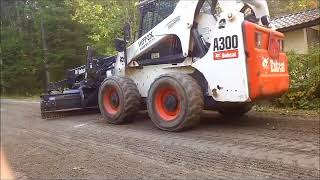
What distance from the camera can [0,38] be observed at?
3073 centimetres

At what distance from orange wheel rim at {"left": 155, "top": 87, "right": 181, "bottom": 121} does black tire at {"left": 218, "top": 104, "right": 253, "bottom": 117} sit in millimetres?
1383

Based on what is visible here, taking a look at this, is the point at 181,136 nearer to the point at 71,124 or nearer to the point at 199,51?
the point at 199,51

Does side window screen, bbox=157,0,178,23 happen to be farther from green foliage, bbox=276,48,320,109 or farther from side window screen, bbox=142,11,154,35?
green foliage, bbox=276,48,320,109

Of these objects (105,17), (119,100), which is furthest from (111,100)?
(105,17)

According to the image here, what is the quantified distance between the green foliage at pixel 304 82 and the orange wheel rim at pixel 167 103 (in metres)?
2.83

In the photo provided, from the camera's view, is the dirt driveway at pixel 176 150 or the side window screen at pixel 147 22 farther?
the side window screen at pixel 147 22

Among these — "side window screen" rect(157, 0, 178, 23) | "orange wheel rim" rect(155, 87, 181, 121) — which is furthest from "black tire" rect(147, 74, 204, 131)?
"side window screen" rect(157, 0, 178, 23)

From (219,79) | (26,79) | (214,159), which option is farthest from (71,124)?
(26,79)

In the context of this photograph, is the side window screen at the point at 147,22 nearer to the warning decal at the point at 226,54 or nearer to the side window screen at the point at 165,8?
the side window screen at the point at 165,8

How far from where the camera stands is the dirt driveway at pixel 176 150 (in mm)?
4621

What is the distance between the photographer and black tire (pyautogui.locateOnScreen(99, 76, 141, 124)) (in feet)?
27.4

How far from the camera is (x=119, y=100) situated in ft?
28.0

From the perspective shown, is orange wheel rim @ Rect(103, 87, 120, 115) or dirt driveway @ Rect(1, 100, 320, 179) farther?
orange wheel rim @ Rect(103, 87, 120, 115)

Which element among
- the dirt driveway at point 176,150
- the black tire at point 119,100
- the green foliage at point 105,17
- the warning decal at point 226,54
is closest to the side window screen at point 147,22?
the black tire at point 119,100
